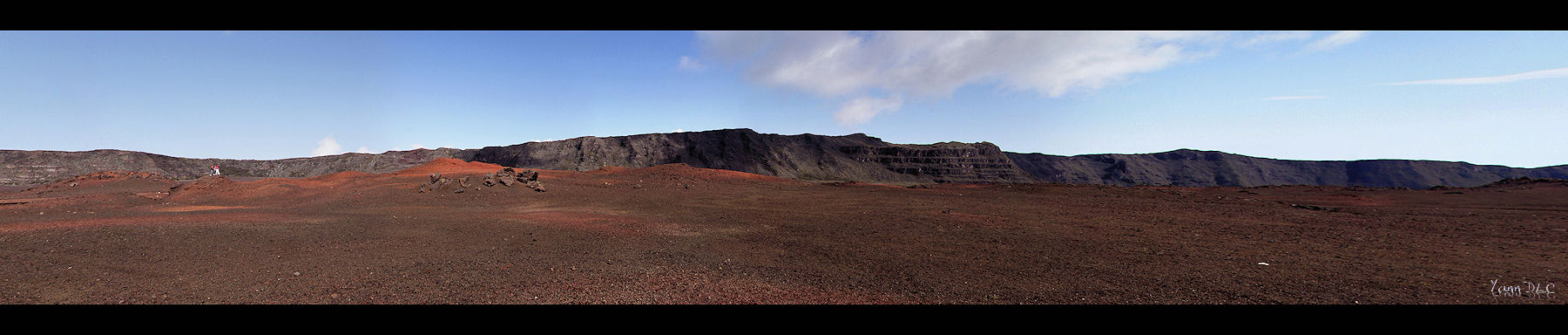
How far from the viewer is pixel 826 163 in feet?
201

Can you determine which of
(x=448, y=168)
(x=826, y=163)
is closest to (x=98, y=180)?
(x=448, y=168)

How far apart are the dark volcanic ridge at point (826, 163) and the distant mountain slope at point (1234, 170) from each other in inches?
6.7

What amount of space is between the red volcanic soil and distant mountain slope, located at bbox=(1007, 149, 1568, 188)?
62.3 meters

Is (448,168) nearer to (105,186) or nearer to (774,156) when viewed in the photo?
(105,186)

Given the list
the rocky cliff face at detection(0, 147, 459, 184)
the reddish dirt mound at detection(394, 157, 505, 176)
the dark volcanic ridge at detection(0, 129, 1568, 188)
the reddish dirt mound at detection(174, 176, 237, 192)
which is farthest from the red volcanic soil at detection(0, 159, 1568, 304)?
the rocky cliff face at detection(0, 147, 459, 184)

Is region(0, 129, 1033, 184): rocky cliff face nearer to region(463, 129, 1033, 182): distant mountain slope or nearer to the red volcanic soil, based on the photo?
region(463, 129, 1033, 182): distant mountain slope

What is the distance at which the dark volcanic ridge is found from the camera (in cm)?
5278

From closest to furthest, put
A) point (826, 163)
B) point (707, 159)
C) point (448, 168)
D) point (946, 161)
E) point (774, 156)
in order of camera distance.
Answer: point (448, 168)
point (707, 159)
point (774, 156)
point (826, 163)
point (946, 161)

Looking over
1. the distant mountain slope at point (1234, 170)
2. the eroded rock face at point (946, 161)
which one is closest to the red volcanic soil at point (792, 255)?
the eroded rock face at point (946, 161)

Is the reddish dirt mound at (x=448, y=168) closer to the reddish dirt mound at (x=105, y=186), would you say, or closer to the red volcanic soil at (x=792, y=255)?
the reddish dirt mound at (x=105, y=186)

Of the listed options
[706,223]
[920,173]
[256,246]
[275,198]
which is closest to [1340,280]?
[706,223]

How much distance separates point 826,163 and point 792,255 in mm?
52892

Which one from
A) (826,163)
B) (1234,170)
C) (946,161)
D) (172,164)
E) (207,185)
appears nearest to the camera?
(207,185)

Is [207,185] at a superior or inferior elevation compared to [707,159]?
inferior
